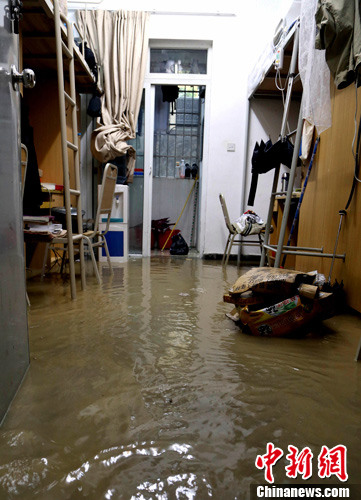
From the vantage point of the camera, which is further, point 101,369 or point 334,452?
point 101,369

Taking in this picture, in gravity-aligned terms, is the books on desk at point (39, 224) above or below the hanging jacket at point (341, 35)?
below

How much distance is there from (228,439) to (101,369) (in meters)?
0.51

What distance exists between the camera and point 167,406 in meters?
0.92

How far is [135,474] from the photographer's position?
0.68m

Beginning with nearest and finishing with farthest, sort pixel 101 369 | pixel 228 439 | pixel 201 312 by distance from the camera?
1. pixel 228 439
2. pixel 101 369
3. pixel 201 312

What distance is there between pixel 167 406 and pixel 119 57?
13.4 ft

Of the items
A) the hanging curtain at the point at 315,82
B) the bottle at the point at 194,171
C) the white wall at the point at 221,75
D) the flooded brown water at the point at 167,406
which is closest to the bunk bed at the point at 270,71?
the white wall at the point at 221,75

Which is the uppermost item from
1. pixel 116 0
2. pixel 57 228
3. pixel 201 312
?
pixel 116 0

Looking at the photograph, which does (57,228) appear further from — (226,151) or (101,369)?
(226,151)

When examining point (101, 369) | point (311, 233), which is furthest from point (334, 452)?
point (311, 233)

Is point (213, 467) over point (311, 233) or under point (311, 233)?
under

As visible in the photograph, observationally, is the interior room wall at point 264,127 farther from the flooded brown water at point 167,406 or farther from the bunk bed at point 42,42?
the flooded brown water at point 167,406

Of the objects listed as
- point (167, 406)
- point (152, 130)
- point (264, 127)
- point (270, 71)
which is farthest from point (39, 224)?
point (264, 127)

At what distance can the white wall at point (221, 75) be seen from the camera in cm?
405
